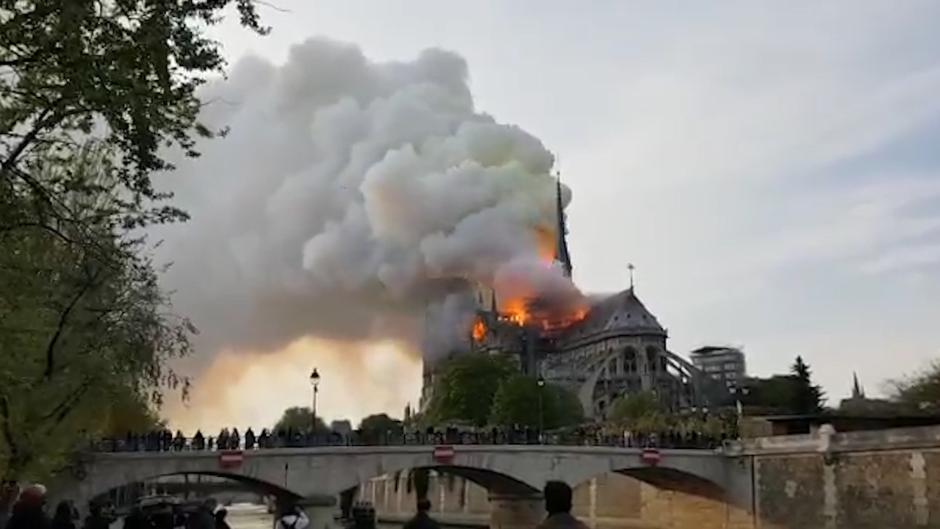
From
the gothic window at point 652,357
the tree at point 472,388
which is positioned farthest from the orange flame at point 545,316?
the tree at point 472,388

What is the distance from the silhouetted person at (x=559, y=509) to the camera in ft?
22.7

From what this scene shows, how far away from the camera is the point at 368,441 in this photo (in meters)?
47.4

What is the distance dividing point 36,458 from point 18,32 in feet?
61.1

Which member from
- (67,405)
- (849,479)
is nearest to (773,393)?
(849,479)

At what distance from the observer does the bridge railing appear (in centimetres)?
4003

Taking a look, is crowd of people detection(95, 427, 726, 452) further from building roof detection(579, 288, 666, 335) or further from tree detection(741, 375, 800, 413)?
building roof detection(579, 288, 666, 335)

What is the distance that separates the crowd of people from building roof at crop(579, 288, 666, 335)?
71677 millimetres

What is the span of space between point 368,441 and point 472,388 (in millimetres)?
48773

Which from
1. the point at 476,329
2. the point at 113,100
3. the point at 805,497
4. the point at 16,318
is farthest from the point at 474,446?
the point at 476,329

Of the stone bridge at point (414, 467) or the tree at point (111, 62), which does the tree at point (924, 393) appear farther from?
the tree at point (111, 62)

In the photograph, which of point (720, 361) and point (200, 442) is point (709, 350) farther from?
point (200, 442)

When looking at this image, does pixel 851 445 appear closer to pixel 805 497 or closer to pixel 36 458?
pixel 805 497

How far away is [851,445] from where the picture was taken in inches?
1823

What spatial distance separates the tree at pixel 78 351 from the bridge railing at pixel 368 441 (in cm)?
1015
